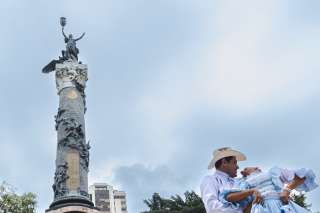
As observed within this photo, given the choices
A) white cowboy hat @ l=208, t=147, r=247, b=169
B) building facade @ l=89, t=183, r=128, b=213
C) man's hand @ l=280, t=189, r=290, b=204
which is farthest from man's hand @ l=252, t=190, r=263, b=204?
building facade @ l=89, t=183, r=128, b=213

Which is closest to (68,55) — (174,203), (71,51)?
(71,51)

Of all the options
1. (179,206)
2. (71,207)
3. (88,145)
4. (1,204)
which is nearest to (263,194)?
(71,207)

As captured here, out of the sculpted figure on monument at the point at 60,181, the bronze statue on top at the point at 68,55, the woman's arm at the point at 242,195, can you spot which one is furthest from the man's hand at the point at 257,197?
the bronze statue on top at the point at 68,55

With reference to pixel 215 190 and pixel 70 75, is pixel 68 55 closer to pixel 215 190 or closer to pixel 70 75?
pixel 70 75

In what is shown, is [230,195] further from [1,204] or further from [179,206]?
[179,206]

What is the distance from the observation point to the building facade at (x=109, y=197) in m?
73.6

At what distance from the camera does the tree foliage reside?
30103mm

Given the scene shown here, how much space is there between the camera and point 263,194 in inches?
195

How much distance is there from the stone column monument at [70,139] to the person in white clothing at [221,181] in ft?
43.4

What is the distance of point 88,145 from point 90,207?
2.72 meters

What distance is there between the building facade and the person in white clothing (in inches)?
2678

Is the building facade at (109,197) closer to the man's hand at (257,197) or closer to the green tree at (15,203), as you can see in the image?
the green tree at (15,203)

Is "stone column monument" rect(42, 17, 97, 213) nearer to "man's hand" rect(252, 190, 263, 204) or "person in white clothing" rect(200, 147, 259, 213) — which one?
"person in white clothing" rect(200, 147, 259, 213)

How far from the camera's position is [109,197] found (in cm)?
7706
